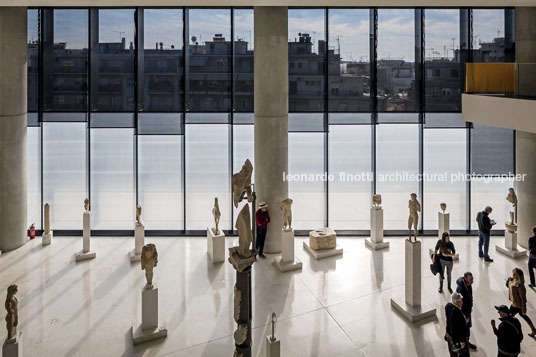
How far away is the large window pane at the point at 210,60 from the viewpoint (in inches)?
629

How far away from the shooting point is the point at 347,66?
52.6 feet

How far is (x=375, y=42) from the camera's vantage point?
16.0 m

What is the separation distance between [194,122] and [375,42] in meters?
6.65

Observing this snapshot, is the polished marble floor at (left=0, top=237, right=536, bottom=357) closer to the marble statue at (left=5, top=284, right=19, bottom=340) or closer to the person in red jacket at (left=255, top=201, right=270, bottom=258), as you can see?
the person in red jacket at (left=255, top=201, right=270, bottom=258)

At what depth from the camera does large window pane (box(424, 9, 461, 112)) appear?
15.9 metres

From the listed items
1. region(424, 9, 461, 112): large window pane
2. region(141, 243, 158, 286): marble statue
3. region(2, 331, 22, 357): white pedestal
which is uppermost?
region(424, 9, 461, 112): large window pane

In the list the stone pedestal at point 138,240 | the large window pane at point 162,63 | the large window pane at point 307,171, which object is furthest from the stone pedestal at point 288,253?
the large window pane at point 162,63

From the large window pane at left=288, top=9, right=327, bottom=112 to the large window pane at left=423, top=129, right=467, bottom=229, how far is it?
167 inches

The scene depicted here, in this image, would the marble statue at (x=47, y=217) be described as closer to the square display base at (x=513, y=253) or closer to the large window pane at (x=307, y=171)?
the large window pane at (x=307, y=171)

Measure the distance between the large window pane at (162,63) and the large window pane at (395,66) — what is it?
676 centimetres

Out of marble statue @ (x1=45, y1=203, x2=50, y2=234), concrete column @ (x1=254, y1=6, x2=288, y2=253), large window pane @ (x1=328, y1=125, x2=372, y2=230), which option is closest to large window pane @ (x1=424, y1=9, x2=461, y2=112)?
large window pane @ (x1=328, y1=125, x2=372, y2=230)

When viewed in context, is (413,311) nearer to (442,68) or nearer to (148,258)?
(148,258)

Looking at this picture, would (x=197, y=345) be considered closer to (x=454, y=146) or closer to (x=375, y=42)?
(x=375, y=42)

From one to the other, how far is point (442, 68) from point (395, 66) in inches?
61.6
